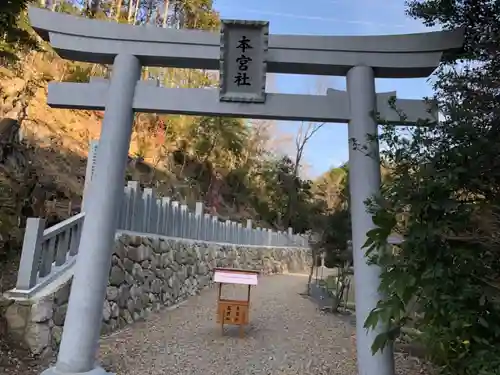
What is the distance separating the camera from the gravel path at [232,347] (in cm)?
454

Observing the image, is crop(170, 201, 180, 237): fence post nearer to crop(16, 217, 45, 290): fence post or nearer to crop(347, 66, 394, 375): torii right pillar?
crop(16, 217, 45, 290): fence post

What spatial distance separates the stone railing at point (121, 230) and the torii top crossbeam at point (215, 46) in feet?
6.40

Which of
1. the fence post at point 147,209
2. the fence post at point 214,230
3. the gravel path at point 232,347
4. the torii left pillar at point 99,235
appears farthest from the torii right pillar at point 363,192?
the fence post at point 214,230

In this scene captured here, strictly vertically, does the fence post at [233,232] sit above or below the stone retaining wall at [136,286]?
above

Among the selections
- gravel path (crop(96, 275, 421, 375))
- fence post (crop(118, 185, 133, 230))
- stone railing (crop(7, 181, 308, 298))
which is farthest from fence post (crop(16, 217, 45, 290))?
fence post (crop(118, 185, 133, 230))

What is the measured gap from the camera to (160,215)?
8.18 m

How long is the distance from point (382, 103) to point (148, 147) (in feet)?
41.7

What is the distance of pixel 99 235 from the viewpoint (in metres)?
3.76

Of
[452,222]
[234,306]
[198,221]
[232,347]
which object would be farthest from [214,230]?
[452,222]

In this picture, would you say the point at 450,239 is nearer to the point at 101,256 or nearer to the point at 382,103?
Result: the point at 382,103

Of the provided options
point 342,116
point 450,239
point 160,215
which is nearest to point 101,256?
point 342,116

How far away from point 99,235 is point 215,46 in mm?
2155

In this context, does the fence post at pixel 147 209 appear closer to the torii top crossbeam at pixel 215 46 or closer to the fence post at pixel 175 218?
the fence post at pixel 175 218

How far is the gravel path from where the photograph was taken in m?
4.54
